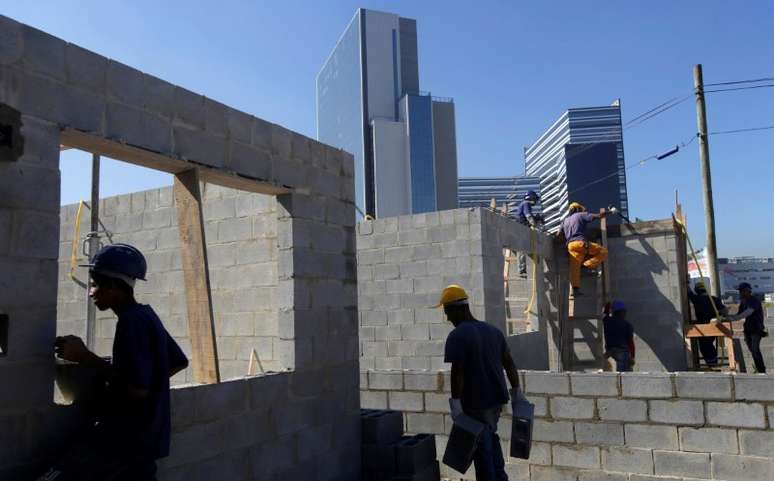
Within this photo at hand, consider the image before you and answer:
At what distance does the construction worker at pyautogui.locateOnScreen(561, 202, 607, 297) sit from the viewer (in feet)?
35.9

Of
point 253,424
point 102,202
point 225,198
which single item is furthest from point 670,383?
point 102,202

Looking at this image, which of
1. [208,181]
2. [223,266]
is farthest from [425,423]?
[208,181]

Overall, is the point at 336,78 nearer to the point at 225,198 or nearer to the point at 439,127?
the point at 439,127

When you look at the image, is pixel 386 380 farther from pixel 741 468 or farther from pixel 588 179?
pixel 588 179

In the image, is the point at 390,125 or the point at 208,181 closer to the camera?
the point at 208,181

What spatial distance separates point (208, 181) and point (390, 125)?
106 meters

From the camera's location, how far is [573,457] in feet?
19.0

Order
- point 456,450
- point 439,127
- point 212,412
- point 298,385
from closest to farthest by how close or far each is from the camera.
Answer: point 212,412 < point 456,450 < point 298,385 < point 439,127

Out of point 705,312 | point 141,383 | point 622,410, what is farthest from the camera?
point 705,312

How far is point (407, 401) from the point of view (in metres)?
6.60

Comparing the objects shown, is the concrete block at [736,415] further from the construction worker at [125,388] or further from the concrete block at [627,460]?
the construction worker at [125,388]

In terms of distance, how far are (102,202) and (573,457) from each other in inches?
247

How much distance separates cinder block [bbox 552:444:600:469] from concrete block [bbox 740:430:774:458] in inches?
46.2

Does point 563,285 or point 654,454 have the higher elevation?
point 563,285
